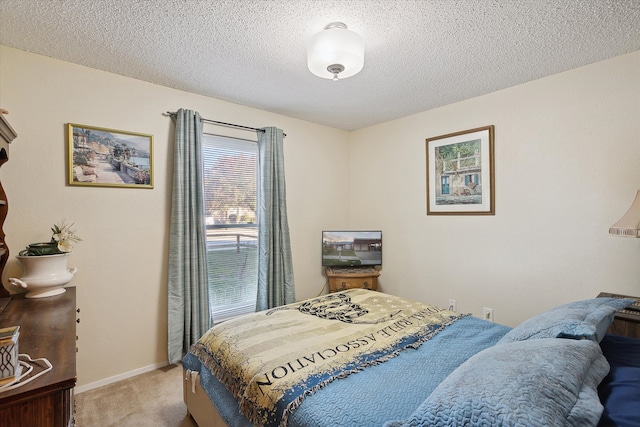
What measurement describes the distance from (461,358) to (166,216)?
8.22 ft

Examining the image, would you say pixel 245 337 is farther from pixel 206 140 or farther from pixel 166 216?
pixel 206 140

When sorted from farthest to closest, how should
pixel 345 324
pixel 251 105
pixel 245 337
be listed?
pixel 251 105
pixel 345 324
pixel 245 337

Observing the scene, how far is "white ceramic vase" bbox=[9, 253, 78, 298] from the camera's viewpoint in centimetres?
179

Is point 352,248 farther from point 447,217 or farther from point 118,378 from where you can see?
point 118,378

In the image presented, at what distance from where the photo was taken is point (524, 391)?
0.76m

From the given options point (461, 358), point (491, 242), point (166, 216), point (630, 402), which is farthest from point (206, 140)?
point (630, 402)

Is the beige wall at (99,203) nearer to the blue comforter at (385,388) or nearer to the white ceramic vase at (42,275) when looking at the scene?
the white ceramic vase at (42,275)

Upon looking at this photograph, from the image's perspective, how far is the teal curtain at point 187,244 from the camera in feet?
8.53

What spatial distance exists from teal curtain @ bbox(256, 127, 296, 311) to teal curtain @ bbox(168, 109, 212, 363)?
2.06 ft

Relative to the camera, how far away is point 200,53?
6.92ft

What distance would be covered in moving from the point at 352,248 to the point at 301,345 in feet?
7.24

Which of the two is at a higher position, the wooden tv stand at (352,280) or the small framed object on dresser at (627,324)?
the small framed object on dresser at (627,324)

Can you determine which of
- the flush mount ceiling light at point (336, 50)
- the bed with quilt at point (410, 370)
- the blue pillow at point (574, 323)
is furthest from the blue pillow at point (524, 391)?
the flush mount ceiling light at point (336, 50)

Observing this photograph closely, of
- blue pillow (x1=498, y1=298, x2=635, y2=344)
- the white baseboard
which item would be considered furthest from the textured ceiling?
the white baseboard
